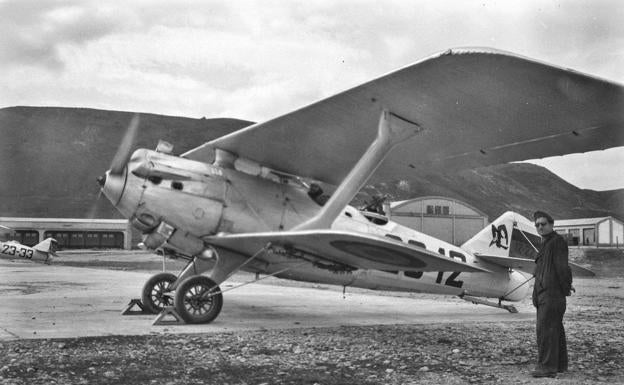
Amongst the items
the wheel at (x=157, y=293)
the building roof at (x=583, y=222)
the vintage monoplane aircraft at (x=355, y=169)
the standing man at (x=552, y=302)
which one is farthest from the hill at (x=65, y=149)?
the standing man at (x=552, y=302)

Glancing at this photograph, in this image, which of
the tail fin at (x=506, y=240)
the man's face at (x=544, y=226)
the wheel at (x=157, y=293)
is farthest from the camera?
the tail fin at (x=506, y=240)

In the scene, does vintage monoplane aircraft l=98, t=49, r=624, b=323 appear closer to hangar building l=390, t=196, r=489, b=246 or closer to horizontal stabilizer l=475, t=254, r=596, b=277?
horizontal stabilizer l=475, t=254, r=596, b=277

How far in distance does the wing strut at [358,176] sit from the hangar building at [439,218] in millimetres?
40716

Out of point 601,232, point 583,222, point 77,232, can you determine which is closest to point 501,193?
point 583,222

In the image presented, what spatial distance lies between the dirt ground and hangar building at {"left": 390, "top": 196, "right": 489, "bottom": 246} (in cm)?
4088

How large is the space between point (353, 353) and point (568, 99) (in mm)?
3815

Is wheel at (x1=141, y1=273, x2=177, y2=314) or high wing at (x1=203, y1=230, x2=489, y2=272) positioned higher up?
high wing at (x1=203, y1=230, x2=489, y2=272)

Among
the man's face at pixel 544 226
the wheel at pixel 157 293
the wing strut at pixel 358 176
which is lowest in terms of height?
the wheel at pixel 157 293

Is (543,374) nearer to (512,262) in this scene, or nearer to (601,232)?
(512,262)

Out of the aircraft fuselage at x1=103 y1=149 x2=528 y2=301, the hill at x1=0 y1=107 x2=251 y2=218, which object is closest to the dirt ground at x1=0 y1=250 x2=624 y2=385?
the aircraft fuselage at x1=103 y1=149 x2=528 y2=301

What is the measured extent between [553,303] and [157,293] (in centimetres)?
658

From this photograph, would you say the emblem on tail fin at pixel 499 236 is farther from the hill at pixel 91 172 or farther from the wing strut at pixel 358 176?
the hill at pixel 91 172

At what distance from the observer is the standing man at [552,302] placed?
550 cm

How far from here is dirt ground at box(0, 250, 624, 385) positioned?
5203mm
